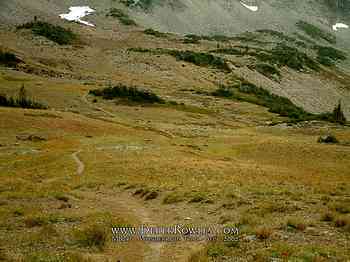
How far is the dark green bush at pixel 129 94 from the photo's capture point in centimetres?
15488

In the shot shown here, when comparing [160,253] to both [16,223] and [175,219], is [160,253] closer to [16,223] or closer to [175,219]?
[175,219]

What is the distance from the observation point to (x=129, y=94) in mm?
160500

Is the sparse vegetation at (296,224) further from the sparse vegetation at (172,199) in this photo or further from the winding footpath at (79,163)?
the winding footpath at (79,163)

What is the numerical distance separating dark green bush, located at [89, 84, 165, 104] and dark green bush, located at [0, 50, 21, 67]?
51.1 metres

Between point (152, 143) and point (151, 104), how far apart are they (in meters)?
80.4

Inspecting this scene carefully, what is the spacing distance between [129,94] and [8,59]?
62478 mm

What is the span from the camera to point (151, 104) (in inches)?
6107

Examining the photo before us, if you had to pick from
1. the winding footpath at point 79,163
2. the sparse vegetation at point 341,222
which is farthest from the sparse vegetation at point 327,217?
the winding footpath at point 79,163

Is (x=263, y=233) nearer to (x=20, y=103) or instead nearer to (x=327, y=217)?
(x=327, y=217)

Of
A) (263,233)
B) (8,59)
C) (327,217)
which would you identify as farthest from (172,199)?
(8,59)

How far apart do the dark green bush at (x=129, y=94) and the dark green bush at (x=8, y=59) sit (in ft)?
168

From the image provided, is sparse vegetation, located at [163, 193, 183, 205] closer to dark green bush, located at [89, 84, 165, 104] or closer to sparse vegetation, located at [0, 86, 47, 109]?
sparse vegetation, located at [0, 86, 47, 109]

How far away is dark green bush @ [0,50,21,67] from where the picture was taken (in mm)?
187625

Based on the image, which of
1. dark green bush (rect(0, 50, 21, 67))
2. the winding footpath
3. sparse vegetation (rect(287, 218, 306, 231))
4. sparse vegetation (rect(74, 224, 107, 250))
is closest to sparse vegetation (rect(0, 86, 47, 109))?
the winding footpath
